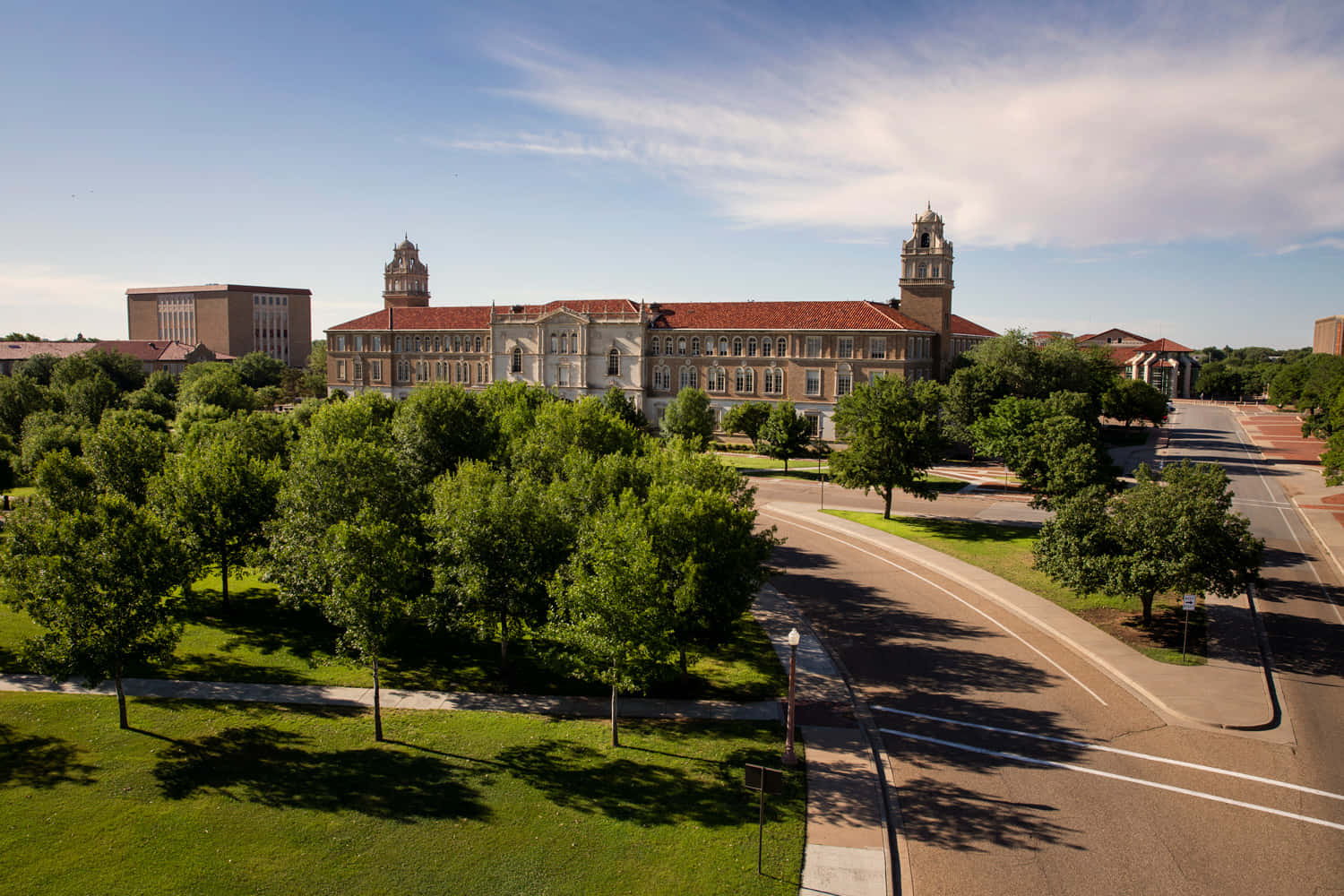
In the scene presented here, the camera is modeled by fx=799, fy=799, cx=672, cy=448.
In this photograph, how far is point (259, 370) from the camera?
14150 centimetres

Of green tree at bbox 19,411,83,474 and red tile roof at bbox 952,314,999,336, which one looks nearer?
green tree at bbox 19,411,83,474

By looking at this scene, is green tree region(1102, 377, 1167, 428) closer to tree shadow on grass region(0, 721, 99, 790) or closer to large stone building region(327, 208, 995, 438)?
large stone building region(327, 208, 995, 438)

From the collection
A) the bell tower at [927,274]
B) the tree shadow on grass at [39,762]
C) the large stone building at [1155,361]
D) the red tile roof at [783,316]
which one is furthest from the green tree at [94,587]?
the large stone building at [1155,361]

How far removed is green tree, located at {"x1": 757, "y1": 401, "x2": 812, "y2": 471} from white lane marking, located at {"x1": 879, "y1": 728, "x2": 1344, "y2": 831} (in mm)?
47061

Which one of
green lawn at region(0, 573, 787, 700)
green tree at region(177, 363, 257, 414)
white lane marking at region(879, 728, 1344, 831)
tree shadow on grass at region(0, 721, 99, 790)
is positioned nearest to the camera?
white lane marking at region(879, 728, 1344, 831)

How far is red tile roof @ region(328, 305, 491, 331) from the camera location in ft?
340

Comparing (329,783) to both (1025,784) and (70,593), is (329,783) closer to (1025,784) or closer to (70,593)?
(70,593)

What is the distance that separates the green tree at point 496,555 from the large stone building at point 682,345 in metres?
57.4

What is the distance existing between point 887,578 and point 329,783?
987 inches

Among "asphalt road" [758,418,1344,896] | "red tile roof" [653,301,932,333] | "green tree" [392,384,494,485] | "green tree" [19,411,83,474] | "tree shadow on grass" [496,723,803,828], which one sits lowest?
"tree shadow on grass" [496,723,803,828]

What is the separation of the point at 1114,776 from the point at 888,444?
28.4 meters

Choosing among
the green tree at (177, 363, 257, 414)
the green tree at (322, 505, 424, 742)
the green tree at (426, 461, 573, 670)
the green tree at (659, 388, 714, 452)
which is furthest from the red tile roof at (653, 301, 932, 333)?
the green tree at (322, 505, 424, 742)

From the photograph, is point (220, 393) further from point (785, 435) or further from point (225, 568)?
point (225, 568)

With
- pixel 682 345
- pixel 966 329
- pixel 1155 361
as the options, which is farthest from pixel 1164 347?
pixel 682 345
